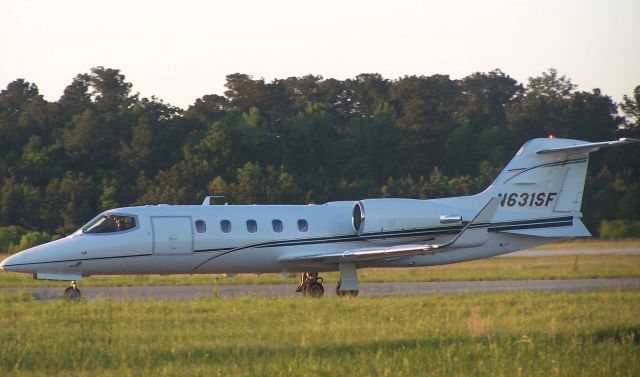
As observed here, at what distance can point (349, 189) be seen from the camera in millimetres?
48781

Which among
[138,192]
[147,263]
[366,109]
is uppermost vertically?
[366,109]

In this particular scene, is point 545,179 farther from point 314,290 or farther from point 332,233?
point 314,290

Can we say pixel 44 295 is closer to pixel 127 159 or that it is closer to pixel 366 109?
pixel 127 159

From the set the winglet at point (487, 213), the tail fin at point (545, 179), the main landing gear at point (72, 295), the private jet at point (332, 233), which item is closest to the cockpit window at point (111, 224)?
the private jet at point (332, 233)

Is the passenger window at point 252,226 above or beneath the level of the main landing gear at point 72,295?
above

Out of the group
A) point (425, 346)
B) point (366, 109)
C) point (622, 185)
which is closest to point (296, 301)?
point (425, 346)

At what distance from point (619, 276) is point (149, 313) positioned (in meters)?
14.5

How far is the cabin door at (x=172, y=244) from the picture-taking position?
838 inches

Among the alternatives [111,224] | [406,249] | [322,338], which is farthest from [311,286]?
[322,338]

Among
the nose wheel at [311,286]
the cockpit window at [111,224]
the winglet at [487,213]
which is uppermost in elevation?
the cockpit window at [111,224]

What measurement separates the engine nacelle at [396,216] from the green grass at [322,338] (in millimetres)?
4154

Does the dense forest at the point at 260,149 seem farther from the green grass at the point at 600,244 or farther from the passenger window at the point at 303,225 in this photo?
the passenger window at the point at 303,225

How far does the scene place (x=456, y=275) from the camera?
2808 centimetres

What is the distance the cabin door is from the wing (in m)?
2.11
